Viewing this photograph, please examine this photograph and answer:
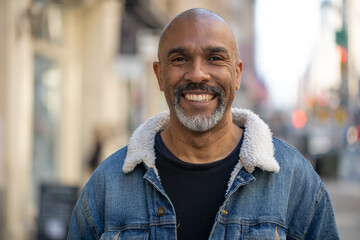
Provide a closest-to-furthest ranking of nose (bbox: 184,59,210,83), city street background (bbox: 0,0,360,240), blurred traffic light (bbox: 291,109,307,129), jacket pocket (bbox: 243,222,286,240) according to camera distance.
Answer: jacket pocket (bbox: 243,222,286,240), nose (bbox: 184,59,210,83), city street background (bbox: 0,0,360,240), blurred traffic light (bbox: 291,109,307,129)

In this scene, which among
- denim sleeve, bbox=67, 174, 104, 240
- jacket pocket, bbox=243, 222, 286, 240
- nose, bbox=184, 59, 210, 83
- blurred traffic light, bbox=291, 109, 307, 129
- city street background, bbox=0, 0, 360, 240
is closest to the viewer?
jacket pocket, bbox=243, 222, 286, 240

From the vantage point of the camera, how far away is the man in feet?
7.85

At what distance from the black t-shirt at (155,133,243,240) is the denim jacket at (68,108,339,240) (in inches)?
2.0

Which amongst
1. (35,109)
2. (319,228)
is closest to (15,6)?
(35,109)

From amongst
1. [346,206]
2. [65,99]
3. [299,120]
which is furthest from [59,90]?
[299,120]

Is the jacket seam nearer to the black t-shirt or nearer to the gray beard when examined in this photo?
the black t-shirt

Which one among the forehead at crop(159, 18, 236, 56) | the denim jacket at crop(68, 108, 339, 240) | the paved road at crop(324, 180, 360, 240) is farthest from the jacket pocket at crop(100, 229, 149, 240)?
the paved road at crop(324, 180, 360, 240)

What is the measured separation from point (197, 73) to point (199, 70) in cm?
2

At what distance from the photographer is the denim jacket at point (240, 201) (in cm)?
237

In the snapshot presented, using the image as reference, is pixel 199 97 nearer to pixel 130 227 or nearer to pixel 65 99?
pixel 130 227

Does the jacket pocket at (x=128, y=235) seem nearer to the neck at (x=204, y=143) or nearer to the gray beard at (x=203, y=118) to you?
the neck at (x=204, y=143)

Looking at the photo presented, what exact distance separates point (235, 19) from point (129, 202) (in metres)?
36.9

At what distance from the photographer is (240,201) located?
240 cm

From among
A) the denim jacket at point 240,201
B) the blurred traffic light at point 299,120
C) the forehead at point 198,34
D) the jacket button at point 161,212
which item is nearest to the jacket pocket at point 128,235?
the denim jacket at point 240,201
